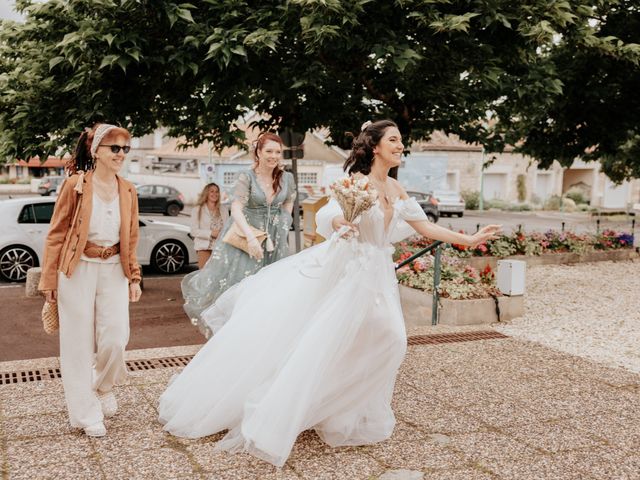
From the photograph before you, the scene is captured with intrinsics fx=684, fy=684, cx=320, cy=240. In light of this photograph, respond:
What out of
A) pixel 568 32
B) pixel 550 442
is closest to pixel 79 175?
pixel 550 442

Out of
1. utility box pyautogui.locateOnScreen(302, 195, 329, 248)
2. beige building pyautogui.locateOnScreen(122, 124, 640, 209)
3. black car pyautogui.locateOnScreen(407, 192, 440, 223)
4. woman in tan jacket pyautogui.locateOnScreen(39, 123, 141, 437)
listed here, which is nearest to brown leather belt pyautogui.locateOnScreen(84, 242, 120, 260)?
woman in tan jacket pyautogui.locateOnScreen(39, 123, 141, 437)

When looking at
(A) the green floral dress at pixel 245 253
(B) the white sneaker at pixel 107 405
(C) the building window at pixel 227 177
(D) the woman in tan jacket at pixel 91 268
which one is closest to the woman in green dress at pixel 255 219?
(A) the green floral dress at pixel 245 253

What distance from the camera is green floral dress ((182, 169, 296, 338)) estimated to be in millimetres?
5684

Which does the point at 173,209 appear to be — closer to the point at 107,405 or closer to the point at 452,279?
the point at 452,279

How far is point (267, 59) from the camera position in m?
8.74

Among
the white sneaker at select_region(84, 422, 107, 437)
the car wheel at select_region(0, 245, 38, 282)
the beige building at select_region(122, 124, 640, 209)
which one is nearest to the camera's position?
the white sneaker at select_region(84, 422, 107, 437)

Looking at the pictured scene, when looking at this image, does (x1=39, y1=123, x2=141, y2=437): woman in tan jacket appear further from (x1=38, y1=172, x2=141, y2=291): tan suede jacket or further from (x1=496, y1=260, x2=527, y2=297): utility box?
(x1=496, y1=260, x2=527, y2=297): utility box

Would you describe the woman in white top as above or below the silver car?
above

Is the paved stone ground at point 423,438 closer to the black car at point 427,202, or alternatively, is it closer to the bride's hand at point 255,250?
the bride's hand at point 255,250

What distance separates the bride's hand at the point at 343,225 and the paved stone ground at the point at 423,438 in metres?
Answer: 1.34

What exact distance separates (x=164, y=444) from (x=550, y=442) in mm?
2447

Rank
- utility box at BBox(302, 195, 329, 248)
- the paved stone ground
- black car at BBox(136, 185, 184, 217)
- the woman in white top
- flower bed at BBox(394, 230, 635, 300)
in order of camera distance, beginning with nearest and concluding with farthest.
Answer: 1. the paved stone ground
2. flower bed at BBox(394, 230, 635, 300)
3. the woman in white top
4. utility box at BBox(302, 195, 329, 248)
5. black car at BBox(136, 185, 184, 217)

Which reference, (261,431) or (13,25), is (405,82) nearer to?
(13,25)

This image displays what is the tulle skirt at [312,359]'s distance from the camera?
4062 millimetres
